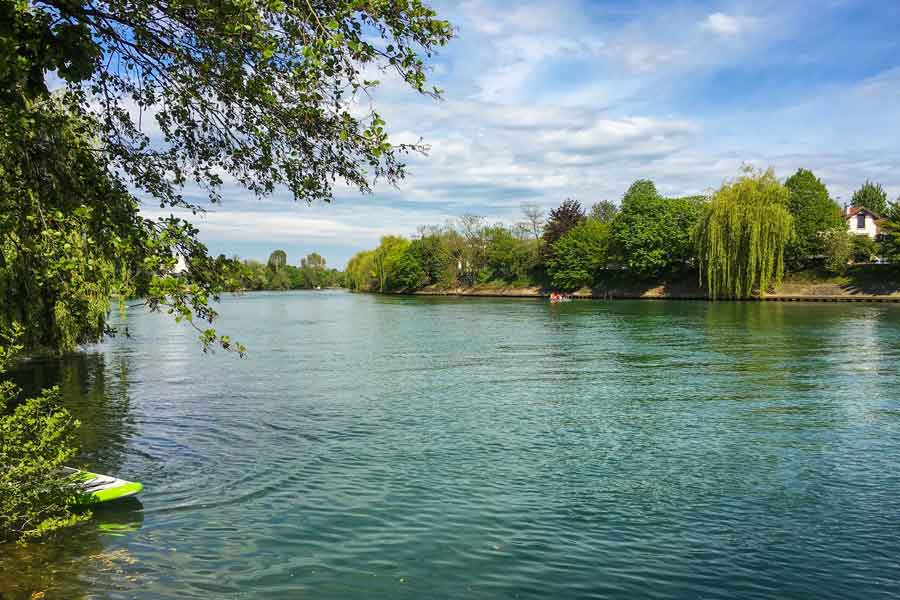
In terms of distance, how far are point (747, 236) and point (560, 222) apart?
47762 millimetres

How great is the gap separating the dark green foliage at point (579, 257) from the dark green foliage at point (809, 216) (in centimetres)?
2762

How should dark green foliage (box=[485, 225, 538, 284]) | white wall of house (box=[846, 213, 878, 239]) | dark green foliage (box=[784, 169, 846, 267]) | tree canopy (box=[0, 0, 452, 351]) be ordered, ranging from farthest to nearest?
dark green foliage (box=[485, 225, 538, 284]), white wall of house (box=[846, 213, 878, 239]), dark green foliage (box=[784, 169, 846, 267]), tree canopy (box=[0, 0, 452, 351])

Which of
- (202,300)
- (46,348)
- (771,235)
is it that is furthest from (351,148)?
(771,235)

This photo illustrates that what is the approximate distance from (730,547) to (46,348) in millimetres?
23813

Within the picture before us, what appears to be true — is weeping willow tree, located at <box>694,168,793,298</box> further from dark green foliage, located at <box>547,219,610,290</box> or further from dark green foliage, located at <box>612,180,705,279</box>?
dark green foliage, located at <box>547,219,610,290</box>

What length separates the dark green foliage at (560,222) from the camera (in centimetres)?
11888

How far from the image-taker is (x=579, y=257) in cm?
11069

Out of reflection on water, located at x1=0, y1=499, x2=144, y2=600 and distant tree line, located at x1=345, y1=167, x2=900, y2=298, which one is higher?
distant tree line, located at x1=345, y1=167, x2=900, y2=298

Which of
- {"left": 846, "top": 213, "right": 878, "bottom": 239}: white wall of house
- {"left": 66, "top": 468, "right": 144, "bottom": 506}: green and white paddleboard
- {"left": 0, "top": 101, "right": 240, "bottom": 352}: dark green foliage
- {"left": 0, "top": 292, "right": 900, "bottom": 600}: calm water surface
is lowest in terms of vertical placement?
{"left": 0, "top": 292, "right": 900, "bottom": 600}: calm water surface

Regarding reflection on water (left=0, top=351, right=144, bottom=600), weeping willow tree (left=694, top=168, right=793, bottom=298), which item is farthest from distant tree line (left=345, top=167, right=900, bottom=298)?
reflection on water (left=0, top=351, right=144, bottom=600)

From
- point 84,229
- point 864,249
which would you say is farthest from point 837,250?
point 84,229

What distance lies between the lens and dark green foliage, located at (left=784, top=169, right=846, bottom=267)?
277 ft

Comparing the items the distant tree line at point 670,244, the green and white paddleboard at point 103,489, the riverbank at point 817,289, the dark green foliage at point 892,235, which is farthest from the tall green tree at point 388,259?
the green and white paddleboard at point 103,489

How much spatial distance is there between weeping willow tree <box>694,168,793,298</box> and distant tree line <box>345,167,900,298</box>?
0.11 m
